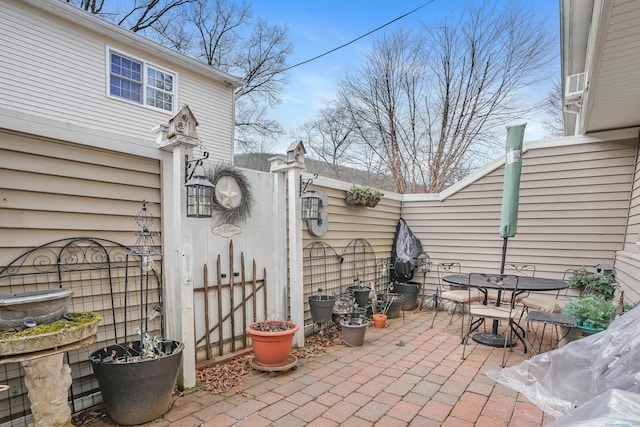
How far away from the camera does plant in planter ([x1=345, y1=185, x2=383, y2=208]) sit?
189 inches

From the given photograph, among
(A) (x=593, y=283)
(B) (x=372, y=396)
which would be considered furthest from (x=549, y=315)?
(B) (x=372, y=396)

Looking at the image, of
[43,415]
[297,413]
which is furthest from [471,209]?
[43,415]

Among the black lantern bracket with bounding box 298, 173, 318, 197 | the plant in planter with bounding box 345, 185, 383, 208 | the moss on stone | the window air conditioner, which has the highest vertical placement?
the window air conditioner

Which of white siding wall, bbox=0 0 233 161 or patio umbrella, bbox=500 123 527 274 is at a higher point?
white siding wall, bbox=0 0 233 161

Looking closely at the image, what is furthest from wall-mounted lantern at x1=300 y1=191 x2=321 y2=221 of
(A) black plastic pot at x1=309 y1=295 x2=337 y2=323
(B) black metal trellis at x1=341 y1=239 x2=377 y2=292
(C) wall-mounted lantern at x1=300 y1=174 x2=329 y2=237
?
(B) black metal trellis at x1=341 y1=239 x2=377 y2=292

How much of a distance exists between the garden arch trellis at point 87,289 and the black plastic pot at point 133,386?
10.2 inches

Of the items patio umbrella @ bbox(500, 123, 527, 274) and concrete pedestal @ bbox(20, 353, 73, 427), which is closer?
concrete pedestal @ bbox(20, 353, 73, 427)

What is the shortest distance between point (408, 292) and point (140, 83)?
6783 millimetres

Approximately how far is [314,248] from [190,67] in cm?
597

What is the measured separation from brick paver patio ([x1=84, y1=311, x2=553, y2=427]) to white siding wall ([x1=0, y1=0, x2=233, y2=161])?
5689 mm

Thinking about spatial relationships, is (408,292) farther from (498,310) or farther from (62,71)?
(62,71)

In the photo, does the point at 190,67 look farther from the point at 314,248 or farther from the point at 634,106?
the point at 634,106

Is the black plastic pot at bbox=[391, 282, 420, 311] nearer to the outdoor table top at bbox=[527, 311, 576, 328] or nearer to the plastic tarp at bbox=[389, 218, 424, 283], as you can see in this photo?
the plastic tarp at bbox=[389, 218, 424, 283]

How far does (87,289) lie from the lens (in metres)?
2.34
